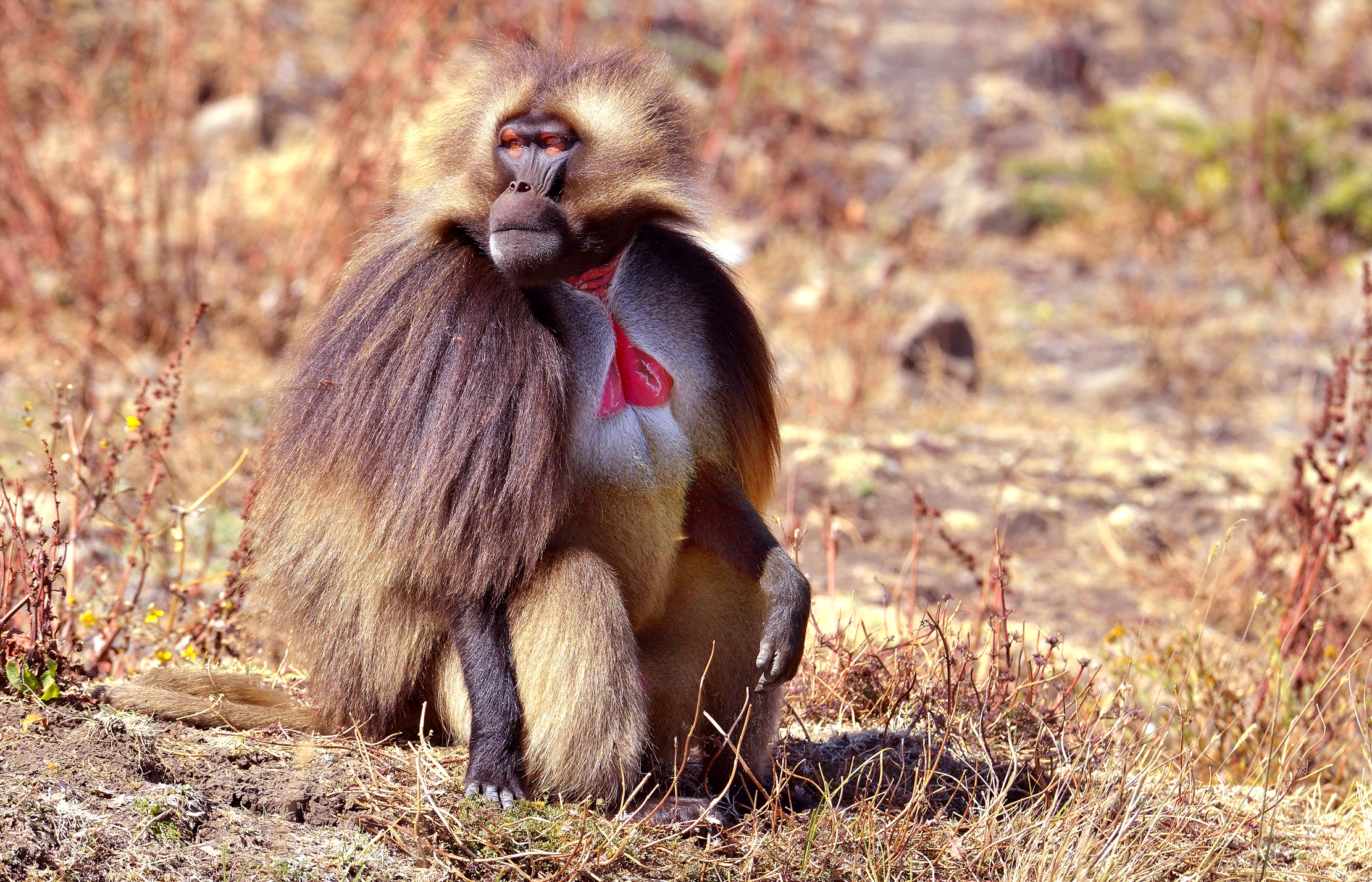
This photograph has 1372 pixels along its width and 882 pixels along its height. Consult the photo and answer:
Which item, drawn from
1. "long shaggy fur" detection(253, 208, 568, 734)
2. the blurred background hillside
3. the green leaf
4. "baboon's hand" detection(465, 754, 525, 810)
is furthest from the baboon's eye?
the green leaf

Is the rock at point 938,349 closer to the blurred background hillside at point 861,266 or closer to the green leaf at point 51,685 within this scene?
the blurred background hillside at point 861,266

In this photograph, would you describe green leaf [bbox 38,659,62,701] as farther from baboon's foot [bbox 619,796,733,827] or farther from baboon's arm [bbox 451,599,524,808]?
baboon's foot [bbox 619,796,733,827]

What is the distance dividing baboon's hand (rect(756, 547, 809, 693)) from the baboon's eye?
1045 mm

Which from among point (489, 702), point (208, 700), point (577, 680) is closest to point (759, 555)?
point (577, 680)

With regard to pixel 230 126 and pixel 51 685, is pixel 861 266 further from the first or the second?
pixel 51 685

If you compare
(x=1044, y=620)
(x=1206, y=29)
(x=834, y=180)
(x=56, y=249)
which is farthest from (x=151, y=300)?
(x=1206, y=29)

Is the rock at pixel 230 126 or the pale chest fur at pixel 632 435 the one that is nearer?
the pale chest fur at pixel 632 435

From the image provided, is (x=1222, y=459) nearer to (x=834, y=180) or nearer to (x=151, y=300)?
(x=834, y=180)

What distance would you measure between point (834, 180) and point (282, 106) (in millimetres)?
4378

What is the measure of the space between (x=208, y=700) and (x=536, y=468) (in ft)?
3.29

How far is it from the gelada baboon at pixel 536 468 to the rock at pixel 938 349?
205 inches

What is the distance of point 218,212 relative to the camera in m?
8.07

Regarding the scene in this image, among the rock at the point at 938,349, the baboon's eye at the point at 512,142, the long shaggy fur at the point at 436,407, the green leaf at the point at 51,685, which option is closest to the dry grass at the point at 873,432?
the green leaf at the point at 51,685

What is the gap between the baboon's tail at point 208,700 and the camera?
3.01m
